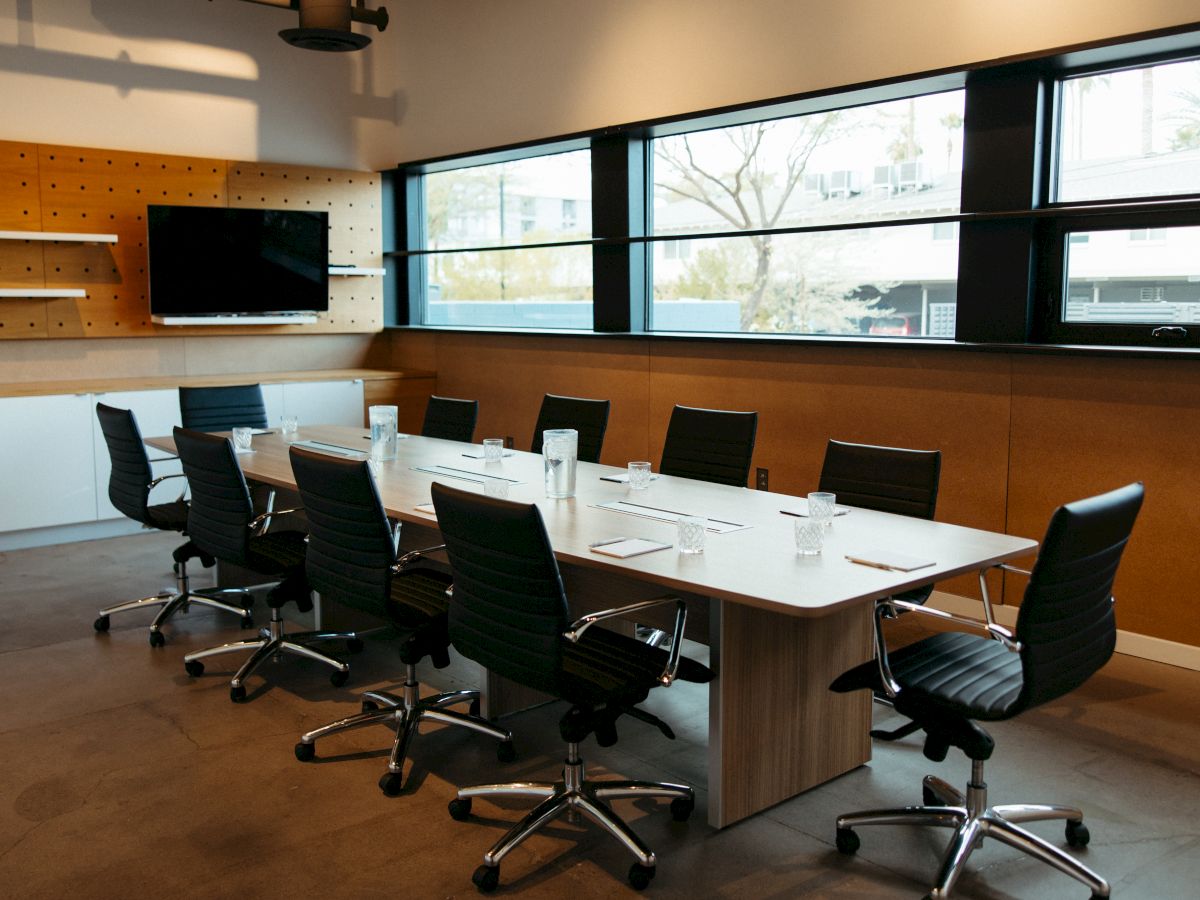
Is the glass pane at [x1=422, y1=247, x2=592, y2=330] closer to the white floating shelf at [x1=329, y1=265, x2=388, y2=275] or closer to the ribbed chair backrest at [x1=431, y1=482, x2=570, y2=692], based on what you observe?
the white floating shelf at [x1=329, y1=265, x2=388, y2=275]

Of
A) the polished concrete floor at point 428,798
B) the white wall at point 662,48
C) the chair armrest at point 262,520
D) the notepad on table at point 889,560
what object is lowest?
the polished concrete floor at point 428,798

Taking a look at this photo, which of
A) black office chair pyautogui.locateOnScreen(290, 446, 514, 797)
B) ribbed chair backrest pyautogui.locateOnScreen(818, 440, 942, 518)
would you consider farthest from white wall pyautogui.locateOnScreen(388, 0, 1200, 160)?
black office chair pyautogui.locateOnScreen(290, 446, 514, 797)

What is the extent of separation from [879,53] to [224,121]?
4827mm

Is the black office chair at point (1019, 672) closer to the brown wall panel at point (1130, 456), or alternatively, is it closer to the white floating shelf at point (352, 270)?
the brown wall panel at point (1130, 456)

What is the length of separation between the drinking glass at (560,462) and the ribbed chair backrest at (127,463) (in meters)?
1.92

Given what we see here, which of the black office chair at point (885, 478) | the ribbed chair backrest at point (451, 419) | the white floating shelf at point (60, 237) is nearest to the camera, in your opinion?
the black office chair at point (885, 478)

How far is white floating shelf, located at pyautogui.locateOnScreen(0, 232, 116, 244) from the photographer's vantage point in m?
6.81

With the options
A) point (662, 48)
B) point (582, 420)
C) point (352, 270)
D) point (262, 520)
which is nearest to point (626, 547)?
point (262, 520)

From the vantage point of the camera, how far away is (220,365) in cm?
818

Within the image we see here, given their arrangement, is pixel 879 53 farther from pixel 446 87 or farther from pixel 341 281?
pixel 341 281

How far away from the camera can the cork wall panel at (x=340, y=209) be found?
26.7 ft

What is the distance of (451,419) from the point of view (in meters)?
6.03

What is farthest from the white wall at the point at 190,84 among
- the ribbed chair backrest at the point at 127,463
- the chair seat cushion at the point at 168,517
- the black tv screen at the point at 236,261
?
the chair seat cushion at the point at 168,517

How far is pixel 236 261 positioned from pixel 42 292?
1.30 m
